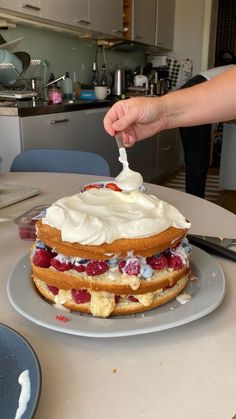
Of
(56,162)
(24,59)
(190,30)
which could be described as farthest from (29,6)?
(190,30)

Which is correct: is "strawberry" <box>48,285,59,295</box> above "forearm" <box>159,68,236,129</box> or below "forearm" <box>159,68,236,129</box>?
below

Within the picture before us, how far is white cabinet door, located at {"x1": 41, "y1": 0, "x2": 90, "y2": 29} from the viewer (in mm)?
2671

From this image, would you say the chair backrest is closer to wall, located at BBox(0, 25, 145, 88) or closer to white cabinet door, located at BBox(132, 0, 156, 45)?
wall, located at BBox(0, 25, 145, 88)

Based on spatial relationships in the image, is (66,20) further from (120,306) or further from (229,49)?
(229,49)

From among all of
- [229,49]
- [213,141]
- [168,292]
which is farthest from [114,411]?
[229,49]

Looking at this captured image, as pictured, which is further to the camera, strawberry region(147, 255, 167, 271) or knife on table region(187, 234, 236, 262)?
knife on table region(187, 234, 236, 262)

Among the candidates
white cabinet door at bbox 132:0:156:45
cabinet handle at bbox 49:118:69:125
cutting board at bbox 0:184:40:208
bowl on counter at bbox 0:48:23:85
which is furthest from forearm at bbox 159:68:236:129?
white cabinet door at bbox 132:0:156:45

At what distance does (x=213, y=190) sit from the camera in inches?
165

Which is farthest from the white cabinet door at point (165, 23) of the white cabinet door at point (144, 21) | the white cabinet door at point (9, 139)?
the white cabinet door at point (9, 139)

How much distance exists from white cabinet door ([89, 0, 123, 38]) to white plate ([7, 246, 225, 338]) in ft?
9.90

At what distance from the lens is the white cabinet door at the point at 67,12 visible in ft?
8.76

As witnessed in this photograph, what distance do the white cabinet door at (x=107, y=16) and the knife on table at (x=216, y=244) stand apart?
287 cm

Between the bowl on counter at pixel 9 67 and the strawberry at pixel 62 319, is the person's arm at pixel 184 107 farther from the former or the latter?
the bowl on counter at pixel 9 67

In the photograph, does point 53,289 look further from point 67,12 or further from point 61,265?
point 67,12
